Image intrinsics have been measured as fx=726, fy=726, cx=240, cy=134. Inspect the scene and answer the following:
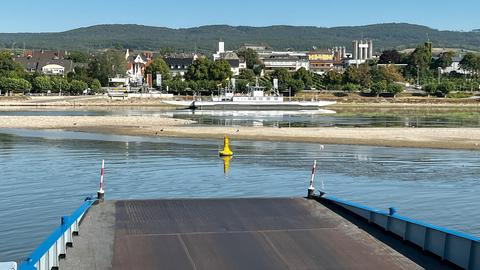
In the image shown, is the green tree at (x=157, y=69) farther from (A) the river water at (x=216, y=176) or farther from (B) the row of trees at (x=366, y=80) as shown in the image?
(A) the river water at (x=216, y=176)

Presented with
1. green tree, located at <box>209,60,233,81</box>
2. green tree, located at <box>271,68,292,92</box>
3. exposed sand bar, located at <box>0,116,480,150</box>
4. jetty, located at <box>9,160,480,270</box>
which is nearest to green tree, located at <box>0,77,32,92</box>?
green tree, located at <box>209,60,233,81</box>

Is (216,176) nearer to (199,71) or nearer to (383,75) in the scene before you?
(199,71)

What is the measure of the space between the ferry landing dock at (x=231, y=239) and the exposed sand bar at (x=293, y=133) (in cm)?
3199

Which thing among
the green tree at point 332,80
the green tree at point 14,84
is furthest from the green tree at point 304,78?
the green tree at point 14,84

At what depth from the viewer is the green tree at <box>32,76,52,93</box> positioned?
138m

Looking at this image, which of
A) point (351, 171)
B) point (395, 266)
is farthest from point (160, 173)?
point (395, 266)

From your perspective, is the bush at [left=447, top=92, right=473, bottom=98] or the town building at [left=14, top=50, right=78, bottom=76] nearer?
the bush at [left=447, top=92, right=473, bottom=98]

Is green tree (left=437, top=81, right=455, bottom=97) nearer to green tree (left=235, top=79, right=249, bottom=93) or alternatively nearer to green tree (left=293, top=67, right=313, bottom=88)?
green tree (left=293, top=67, right=313, bottom=88)

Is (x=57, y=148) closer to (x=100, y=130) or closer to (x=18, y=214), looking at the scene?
(x=100, y=130)

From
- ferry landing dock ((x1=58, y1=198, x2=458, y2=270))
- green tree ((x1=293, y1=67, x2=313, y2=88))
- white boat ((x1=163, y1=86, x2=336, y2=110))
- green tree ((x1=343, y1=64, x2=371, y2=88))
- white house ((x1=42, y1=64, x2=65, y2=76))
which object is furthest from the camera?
white house ((x1=42, y1=64, x2=65, y2=76))

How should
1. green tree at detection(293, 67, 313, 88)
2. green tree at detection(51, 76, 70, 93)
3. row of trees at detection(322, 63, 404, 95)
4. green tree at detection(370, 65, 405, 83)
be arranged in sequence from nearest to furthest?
green tree at detection(51, 76, 70, 93) < row of trees at detection(322, 63, 404, 95) < green tree at detection(293, 67, 313, 88) < green tree at detection(370, 65, 405, 83)

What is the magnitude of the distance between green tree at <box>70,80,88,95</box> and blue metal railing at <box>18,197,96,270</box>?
129 metres

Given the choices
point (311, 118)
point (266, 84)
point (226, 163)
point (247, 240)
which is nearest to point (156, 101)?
point (266, 84)

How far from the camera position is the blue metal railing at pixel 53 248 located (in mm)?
11830
